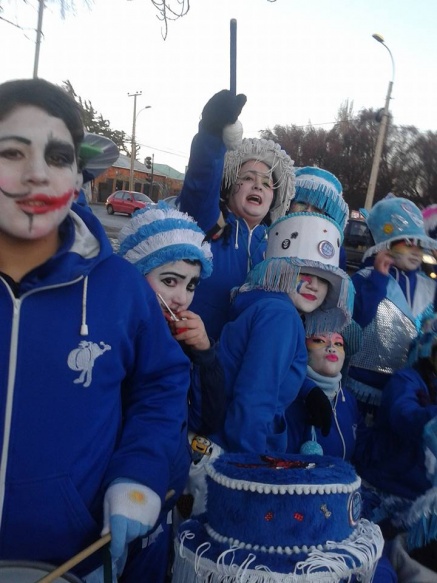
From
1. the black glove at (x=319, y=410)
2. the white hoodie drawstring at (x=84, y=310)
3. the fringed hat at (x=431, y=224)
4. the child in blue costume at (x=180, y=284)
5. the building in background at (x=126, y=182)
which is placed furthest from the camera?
the building in background at (x=126, y=182)

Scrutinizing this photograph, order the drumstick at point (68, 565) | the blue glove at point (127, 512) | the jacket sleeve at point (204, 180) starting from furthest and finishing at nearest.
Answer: the jacket sleeve at point (204, 180) < the blue glove at point (127, 512) < the drumstick at point (68, 565)

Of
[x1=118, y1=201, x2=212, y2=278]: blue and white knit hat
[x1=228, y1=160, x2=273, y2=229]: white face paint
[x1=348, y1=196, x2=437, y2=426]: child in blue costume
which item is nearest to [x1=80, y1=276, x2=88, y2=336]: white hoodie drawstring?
[x1=118, y1=201, x2=212, y2=278]: blue and white knit hat

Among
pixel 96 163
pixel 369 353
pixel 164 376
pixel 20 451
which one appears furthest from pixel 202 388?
pixel 96 163

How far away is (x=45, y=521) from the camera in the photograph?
135cm

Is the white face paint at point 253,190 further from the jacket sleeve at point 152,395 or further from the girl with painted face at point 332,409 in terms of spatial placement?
the jacket sleeve at point 152,395

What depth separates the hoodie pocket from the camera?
1.33 meters

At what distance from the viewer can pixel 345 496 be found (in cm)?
156

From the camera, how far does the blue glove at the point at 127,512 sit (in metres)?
1.30

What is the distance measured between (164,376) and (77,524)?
0.44 meters

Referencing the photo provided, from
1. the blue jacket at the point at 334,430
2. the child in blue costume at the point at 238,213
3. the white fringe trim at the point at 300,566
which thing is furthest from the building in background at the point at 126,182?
the white fringe trim at the point at 300,566

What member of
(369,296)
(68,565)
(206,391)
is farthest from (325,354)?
(68,565)

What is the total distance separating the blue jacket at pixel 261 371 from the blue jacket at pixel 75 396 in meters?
0.55

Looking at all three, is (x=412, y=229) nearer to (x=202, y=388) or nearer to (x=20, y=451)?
(x=202, y=388)

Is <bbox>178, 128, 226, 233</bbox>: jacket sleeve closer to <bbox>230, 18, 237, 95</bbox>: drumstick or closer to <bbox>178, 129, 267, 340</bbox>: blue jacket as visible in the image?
<bbox>178, 129, 267, 340</bbox>: blue jacket
